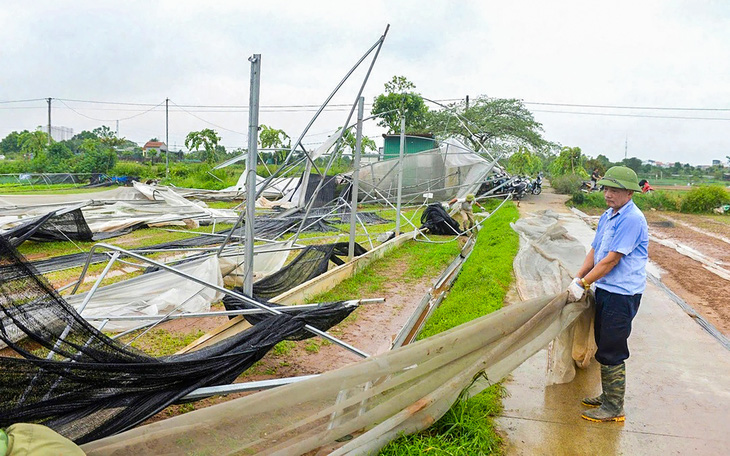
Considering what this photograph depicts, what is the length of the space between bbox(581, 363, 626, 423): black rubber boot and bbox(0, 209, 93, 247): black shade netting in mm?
8307

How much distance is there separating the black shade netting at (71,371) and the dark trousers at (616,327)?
2234 mm

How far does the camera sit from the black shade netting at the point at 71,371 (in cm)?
210

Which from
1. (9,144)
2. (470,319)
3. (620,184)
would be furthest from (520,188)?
(9,144)

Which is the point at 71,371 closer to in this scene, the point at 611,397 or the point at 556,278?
the point at 611,397

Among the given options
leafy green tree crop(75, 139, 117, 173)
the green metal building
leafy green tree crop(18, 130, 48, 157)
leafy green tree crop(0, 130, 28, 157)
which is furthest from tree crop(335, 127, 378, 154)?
leafy green tree crop(0, 130, 28, 157)

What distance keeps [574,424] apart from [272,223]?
8172 mm

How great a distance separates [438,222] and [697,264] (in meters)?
5.08

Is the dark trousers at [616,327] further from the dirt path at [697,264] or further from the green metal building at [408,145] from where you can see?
the green metal building at [408,145]

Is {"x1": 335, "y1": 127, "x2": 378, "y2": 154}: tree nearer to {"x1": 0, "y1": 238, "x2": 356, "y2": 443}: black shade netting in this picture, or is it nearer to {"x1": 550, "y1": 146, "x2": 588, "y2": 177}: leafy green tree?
{"x1": 0, "y1": 238, "x2": 356, "y2": 443}: black shade netting

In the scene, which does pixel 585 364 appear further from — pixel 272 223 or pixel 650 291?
pixel 272 223

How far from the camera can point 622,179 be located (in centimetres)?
317

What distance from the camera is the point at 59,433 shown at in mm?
2107

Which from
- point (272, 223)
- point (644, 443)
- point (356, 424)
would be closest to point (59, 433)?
point (356, 424)

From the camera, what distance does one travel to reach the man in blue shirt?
3080 millimetres
